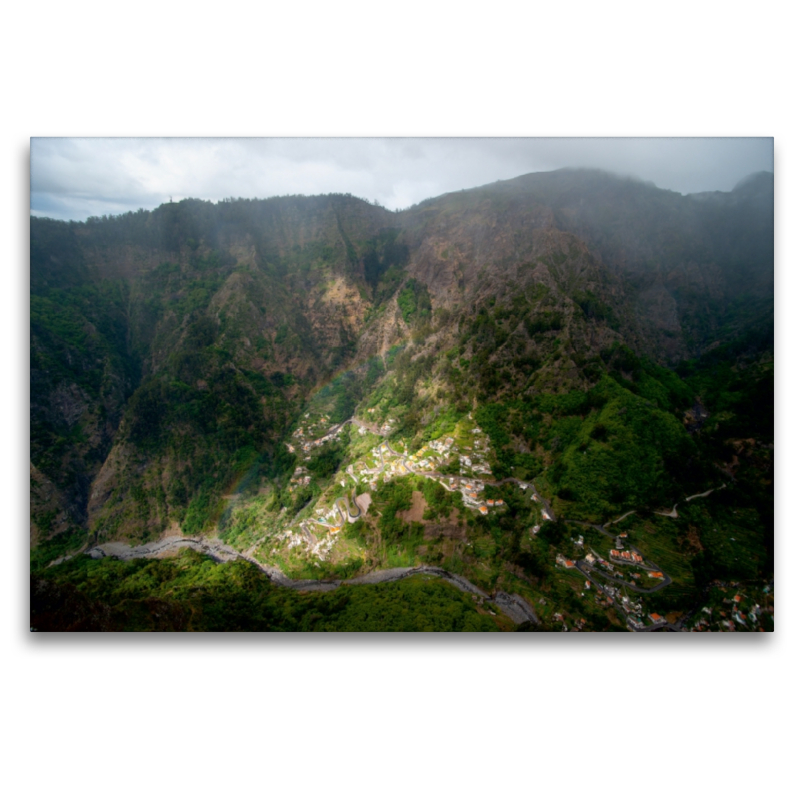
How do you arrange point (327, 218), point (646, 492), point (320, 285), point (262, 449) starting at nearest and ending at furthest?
point (646, 492) → point (262, 449) → point (327, 218) → point (320, 285)

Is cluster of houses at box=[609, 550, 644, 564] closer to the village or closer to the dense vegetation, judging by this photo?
the village

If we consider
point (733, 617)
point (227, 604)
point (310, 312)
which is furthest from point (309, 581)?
point (310, 312)

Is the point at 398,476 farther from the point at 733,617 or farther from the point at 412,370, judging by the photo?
the point at 733,617

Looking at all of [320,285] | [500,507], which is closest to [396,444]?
[500,507]

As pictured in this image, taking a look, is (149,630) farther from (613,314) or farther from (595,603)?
(613,314)

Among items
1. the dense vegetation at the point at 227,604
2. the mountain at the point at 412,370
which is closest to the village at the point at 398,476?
the mountain at the point at 412,370

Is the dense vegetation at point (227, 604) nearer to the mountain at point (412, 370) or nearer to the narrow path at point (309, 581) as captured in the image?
the narrow path at point (309, 581)

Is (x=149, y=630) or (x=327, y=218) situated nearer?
(x=149, y=630)
